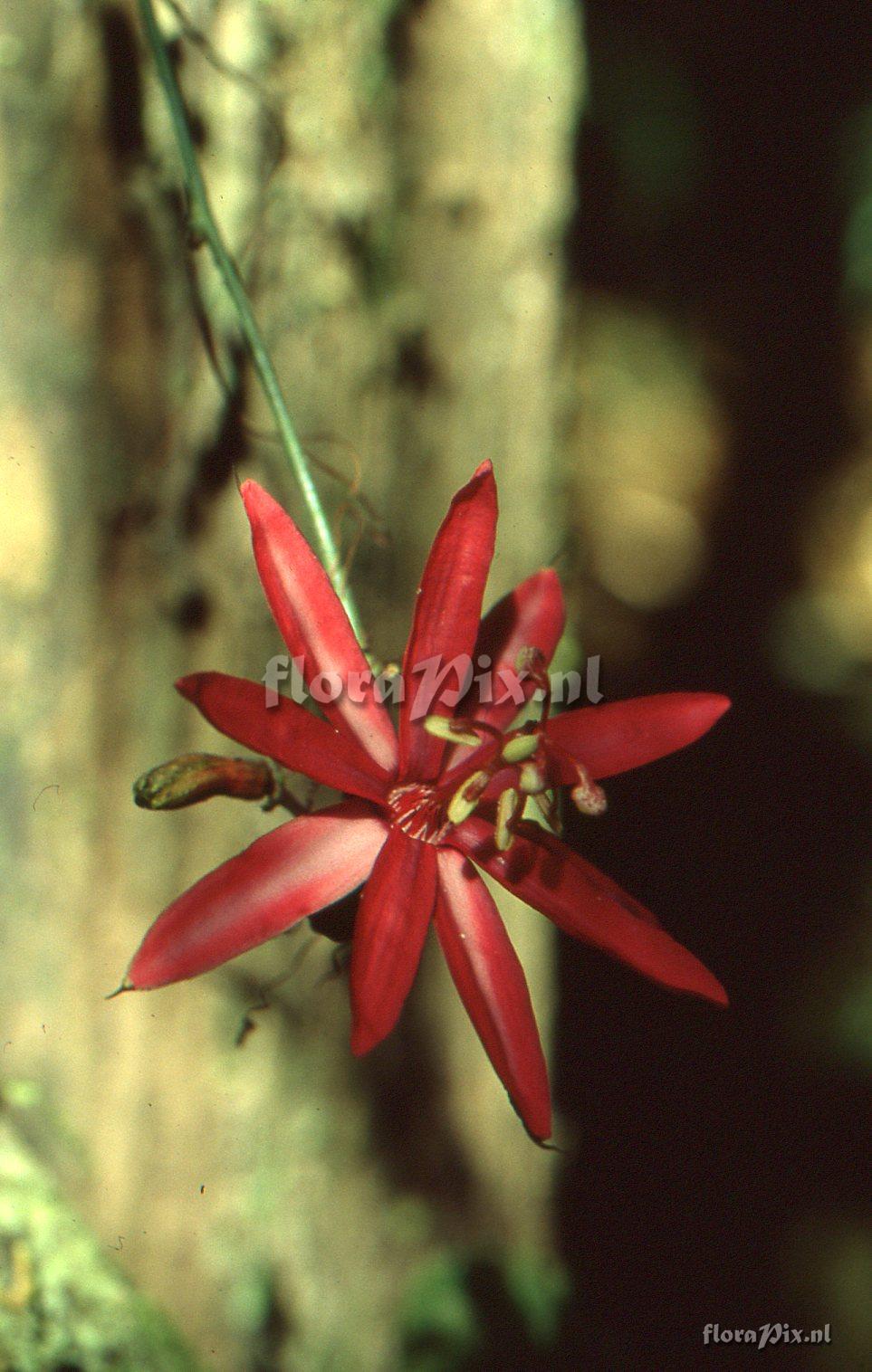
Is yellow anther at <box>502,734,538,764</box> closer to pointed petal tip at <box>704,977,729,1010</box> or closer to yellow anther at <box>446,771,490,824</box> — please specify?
yellow anther at <box>446,771,490,824</box>

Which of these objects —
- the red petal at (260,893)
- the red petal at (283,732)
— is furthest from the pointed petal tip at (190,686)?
the red petal at (260,893)

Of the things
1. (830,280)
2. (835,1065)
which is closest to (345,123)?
(830,280)

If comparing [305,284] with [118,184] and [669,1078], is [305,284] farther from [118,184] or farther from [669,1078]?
[669,1078]

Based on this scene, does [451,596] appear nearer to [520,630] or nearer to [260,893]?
[520,630]

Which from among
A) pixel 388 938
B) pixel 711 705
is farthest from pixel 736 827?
pixel 388 938

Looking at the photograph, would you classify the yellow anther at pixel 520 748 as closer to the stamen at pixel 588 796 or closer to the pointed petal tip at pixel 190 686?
the stamen at pixel 588 796

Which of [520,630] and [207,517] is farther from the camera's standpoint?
[207,517]

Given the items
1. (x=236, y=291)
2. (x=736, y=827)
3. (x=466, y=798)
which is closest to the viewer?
(x=466, y=798)
